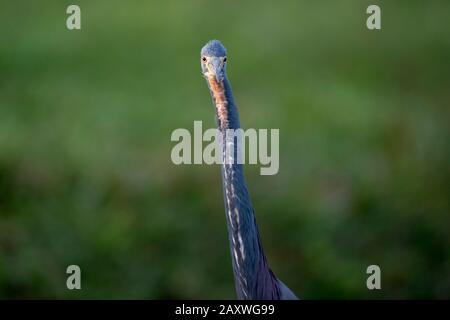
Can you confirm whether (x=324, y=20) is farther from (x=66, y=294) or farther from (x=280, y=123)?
(x=66, y=294)

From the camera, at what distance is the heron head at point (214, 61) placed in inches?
122

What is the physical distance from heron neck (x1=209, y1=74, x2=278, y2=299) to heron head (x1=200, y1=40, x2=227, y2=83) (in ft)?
0.10

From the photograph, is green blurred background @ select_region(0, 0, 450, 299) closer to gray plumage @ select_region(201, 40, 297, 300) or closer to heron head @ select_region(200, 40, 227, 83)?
gray plumage @ select_region(201, 40, 297, 300)

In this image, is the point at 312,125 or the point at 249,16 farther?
the point at 249,16

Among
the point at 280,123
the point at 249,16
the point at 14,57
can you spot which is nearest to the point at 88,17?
the point at 14,57

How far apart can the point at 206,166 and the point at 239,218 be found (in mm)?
2672

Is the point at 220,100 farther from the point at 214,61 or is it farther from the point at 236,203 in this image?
the point at 236,203

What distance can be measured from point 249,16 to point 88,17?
120 cm

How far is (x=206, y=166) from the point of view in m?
5.86

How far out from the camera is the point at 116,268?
213 inches
